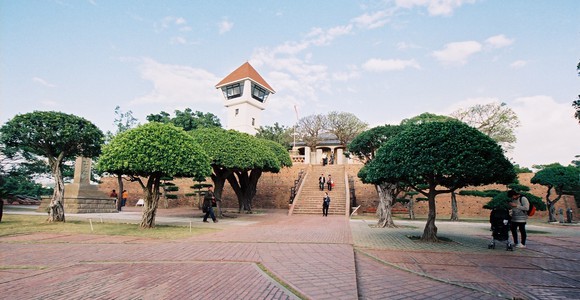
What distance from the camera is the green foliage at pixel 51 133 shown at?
1188 cm

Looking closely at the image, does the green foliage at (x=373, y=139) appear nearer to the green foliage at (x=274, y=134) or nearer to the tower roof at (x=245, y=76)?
the green foliage at (x=274, y=134)

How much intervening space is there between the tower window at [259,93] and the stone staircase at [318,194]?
63.7ft

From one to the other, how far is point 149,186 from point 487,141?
37.9ft

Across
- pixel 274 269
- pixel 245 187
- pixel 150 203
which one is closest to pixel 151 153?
pixel 150 203

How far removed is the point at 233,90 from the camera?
148ft

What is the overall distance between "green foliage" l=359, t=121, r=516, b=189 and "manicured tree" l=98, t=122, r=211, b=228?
707 cm

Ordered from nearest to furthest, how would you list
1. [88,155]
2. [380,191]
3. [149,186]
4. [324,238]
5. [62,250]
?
1. [62,250]
2. [324,238]
3. [149,186]
4. [88,155]
5. [380,191]

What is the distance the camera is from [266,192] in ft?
94.4

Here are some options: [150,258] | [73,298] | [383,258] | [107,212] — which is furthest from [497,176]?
[107,212]

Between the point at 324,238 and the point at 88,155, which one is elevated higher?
the point at 88,155

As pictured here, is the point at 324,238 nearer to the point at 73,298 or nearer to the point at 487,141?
the point at 487,141

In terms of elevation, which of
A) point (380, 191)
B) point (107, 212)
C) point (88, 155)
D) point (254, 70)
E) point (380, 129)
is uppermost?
point (254, 70)

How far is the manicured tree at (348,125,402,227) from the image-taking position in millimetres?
14333

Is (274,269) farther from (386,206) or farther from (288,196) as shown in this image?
(288,196)
